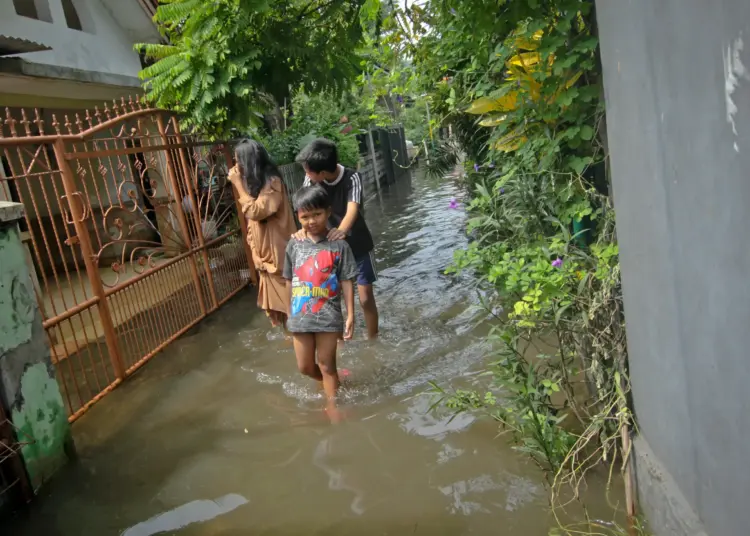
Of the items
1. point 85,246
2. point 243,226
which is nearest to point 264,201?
point 85,246

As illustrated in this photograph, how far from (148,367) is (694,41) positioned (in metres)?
4.69

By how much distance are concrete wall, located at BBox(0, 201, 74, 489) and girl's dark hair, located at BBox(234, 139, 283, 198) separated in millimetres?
1563

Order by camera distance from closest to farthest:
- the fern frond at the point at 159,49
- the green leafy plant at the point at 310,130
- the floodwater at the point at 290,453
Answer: the floodwater at the point at 290,453, the fern frond at the point at 159,49, the green leafy plant at the point at 310,130

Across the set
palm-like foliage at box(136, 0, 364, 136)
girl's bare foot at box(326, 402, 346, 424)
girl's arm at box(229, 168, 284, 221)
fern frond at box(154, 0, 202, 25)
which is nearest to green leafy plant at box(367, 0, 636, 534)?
girl's bare foot at box(326, 402, 346, 424)

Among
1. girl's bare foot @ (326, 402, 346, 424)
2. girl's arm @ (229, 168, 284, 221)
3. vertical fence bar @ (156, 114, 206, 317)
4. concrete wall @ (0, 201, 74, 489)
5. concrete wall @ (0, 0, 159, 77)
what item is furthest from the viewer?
concrete wall @ (0, 0, 159, 77)

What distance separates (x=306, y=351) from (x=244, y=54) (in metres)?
2.83

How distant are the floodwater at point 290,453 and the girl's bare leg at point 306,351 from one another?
30 centimetres

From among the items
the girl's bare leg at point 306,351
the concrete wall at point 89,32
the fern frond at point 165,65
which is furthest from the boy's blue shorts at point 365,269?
the concrete wall at point 89,32

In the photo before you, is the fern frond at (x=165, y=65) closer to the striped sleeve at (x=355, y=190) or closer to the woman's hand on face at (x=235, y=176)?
the woman's hand on face at (x=235, y=176)

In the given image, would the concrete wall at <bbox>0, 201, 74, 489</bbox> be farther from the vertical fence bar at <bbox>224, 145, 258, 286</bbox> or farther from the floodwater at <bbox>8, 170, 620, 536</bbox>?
the vertical fence bar at <bbox>224, 145, 258, 286</bbox>

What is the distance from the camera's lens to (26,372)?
326cm

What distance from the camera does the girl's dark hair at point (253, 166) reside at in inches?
172

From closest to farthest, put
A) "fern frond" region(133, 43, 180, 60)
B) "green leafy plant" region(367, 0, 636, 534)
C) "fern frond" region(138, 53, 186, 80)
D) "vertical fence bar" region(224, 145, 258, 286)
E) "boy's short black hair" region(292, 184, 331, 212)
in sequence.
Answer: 1. "green leafy plant" region(367, 0, 636, 534)
2. "boy's short black hair" region(292, 184, 331, 212)
3. "fern frond" region(138, 53, 186, 80)
4. "fern frond" region(133, 43, 180, 60)
5. "vertical fence bar" region(224, 145, 258, 286)

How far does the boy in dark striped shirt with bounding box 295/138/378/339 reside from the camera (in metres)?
4.17
